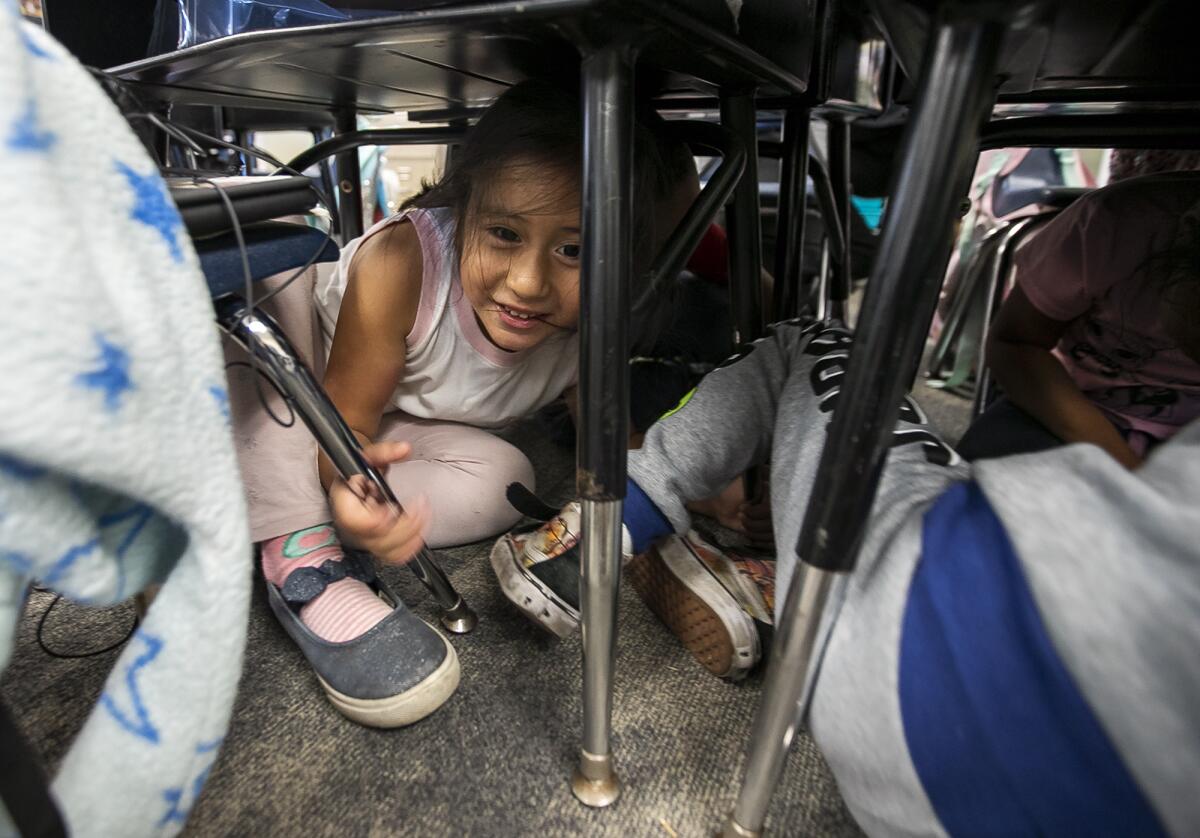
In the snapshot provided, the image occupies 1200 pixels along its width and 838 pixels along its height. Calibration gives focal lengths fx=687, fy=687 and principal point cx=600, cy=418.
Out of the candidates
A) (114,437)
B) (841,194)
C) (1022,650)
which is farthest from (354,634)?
(841,194)

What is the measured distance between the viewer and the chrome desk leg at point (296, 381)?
0.43m

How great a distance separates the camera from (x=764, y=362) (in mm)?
664

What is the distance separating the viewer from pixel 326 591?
25.8 inches

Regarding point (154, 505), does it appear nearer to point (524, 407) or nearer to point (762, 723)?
point (762, 723)

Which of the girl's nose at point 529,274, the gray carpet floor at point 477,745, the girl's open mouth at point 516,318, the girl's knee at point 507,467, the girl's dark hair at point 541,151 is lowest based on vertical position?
the gray carpet floor at point 477,745

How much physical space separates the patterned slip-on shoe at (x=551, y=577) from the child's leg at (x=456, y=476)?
0.20m

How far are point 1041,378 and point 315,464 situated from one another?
0.83m

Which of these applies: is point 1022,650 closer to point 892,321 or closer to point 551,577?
point 892,321

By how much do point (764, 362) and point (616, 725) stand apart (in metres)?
0.36

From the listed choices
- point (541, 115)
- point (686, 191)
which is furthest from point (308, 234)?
point (686, 191)

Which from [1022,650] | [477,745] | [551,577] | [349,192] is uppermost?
[349,192]

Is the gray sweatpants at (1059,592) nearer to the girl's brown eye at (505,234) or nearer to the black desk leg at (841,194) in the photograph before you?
the girl's brown eye at (505,234)

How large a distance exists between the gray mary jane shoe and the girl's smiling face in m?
0.32

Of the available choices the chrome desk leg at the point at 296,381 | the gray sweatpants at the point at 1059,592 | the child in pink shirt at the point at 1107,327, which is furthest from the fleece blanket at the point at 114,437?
the child in pink shirt at the point at 1107,327
